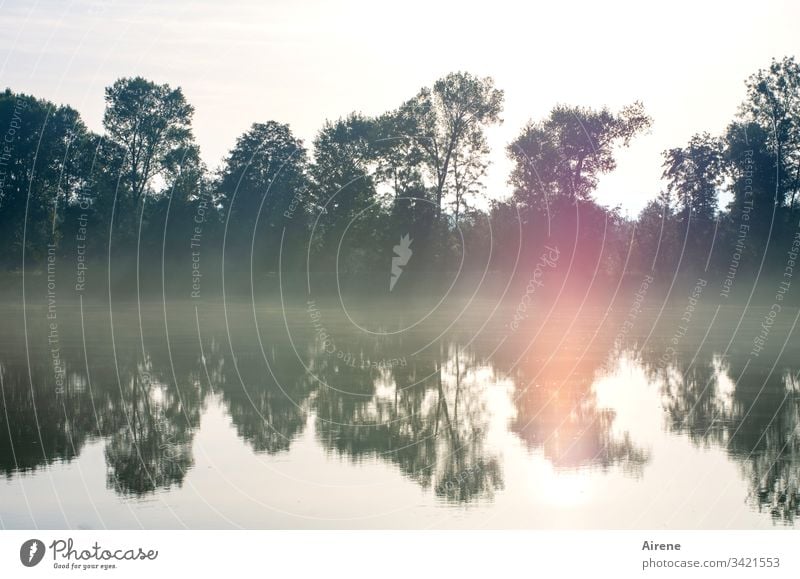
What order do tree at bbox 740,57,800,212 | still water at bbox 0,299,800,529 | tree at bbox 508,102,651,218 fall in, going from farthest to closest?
tree at bbox 508,102,651,218
tree at bbox 740,57,800,212
still water at bbox 0,299,800,529

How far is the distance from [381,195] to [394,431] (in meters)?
47.9

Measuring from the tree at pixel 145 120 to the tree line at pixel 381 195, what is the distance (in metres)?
0.10

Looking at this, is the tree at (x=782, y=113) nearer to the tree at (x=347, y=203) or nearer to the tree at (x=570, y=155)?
the tree at (x=570, y=155)

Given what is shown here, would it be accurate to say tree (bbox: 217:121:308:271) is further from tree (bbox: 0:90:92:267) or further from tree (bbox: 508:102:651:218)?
tree (bbox: 508:102:651:218)

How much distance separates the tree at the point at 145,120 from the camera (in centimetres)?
5812

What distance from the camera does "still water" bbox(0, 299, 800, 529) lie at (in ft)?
44.5

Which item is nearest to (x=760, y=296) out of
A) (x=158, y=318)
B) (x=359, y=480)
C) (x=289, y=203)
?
(x=289, y=203)

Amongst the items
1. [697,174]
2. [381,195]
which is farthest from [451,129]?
[697,174]

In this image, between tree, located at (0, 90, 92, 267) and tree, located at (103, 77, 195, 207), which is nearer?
tree, located at (103, 77, 195, 207)

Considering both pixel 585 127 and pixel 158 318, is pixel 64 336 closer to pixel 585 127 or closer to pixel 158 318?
pixel 158 318

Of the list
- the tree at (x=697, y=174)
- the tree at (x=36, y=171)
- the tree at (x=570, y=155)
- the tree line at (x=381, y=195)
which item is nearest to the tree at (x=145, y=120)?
the tree line at (x=381, y=195)

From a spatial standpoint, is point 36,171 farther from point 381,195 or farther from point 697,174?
point 697,174

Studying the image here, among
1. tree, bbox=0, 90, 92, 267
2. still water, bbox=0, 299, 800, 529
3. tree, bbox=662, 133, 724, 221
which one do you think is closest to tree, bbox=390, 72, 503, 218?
tree, bbox=662, 133, 724, 221

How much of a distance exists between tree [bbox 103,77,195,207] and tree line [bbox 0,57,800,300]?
0.10 meters
